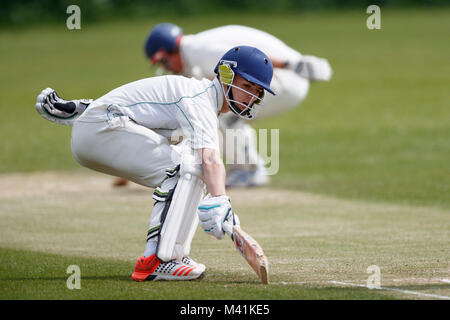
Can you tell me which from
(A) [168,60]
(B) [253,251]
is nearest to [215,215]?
(B) [253,251]

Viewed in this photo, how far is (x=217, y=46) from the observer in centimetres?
1036

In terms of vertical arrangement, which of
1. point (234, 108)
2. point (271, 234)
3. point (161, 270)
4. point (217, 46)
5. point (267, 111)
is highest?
point (217, 46)

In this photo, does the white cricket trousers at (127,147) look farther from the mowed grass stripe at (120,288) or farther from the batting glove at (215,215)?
the mowed grass stripe at (120,288)

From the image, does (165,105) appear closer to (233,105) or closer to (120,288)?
(233,105)

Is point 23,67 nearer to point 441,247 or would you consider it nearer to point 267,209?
point 267,209

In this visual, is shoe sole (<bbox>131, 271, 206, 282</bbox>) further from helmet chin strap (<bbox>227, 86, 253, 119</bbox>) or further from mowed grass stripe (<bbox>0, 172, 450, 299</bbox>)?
helmet chin strap (<bbox>227, 86, 253, 119</bbox>)

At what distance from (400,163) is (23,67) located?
1745 centimetres

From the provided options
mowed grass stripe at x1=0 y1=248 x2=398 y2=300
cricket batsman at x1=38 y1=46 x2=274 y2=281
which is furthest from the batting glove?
mowed grass stripe at x1=0 y1=248 x2=398 y2=300

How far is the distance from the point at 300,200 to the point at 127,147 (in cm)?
458

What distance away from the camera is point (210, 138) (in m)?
5.54

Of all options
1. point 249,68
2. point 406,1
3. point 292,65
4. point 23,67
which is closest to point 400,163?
point 292,65

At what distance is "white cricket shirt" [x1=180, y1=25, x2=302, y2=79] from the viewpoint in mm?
10352

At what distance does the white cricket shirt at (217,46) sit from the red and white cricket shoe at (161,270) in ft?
16.3

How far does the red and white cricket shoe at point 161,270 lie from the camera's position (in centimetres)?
572
